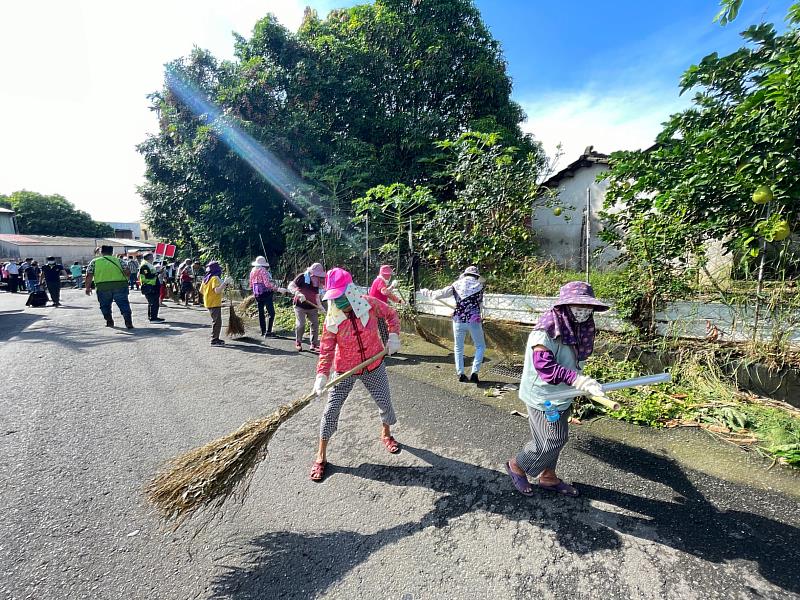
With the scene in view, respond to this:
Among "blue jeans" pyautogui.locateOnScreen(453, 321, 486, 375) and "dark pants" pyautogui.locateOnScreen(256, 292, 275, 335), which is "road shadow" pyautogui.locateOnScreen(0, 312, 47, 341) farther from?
"blue jeans" pyautogui.locateOnScreen(453, 321, 486, 375)

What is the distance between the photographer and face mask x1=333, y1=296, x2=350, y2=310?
9.96 ft

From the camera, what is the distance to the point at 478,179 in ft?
22.4

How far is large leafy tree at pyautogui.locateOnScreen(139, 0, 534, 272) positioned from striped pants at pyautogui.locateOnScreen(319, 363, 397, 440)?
7200 mm

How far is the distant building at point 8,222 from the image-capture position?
39156 millimetres

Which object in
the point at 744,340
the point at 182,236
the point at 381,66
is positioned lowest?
the point at 744,340

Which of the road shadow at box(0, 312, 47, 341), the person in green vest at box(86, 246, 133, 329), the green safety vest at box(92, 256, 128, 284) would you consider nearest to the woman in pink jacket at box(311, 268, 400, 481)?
the person in green vest at box(86, 246, 133, 329)

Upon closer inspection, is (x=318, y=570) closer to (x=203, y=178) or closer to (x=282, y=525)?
(x=282, y=525)

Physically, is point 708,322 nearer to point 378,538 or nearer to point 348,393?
point 348,393

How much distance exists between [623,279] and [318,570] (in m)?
4.55

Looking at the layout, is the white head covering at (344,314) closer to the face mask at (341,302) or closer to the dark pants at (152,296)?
the face mask at (341,302)

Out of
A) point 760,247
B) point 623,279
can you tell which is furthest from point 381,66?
point 760,247

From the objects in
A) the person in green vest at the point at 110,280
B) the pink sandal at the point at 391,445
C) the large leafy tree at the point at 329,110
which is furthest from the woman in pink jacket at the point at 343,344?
the person in green vest at the point at 110,280

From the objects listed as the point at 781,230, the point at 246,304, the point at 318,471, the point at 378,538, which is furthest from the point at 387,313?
the point at 246,304

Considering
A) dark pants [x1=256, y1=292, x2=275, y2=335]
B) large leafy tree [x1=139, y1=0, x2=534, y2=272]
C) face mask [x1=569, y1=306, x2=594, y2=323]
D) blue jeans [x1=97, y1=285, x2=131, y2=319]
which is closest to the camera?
face mask [x1=569, y1=306, x2=594, y2=323]
